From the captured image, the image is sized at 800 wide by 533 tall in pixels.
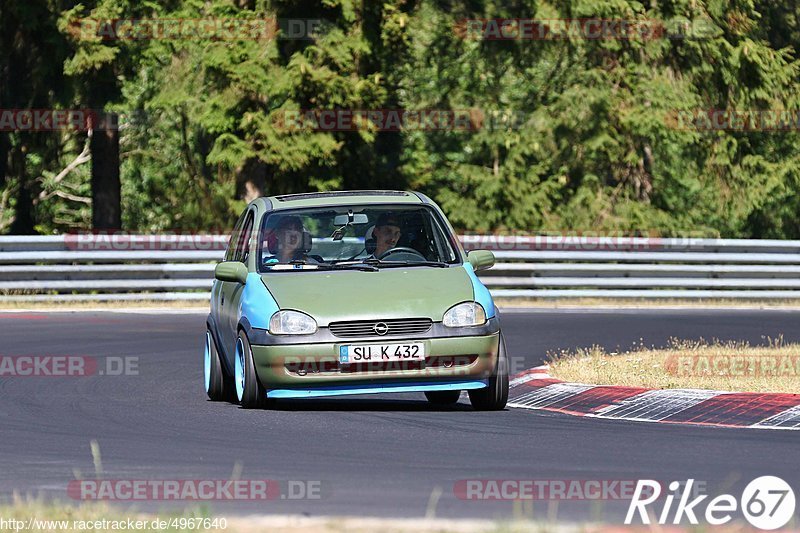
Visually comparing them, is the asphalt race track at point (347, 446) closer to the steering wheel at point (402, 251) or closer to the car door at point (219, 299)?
the car door at point (219, 299)

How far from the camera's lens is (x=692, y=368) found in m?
15.0

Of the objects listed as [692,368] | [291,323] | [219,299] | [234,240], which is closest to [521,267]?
[692,368]

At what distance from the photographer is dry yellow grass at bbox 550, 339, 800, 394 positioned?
13474 millimetres

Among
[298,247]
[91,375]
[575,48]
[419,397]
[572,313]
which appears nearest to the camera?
[298,247]

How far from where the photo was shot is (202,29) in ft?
101

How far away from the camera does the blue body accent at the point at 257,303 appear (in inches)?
461

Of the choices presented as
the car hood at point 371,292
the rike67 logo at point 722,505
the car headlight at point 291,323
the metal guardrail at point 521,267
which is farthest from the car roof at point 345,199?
the metal guardrail at point 521,267

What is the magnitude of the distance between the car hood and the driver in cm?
45

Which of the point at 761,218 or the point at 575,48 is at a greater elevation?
the point at 575,48

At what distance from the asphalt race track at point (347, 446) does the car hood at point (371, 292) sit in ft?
2.50

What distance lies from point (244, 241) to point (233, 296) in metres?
0.67

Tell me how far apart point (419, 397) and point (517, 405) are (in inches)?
44.8

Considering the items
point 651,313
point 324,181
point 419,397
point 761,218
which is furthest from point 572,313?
point 761,218

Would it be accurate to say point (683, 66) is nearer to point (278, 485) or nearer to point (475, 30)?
point (475, 30)
